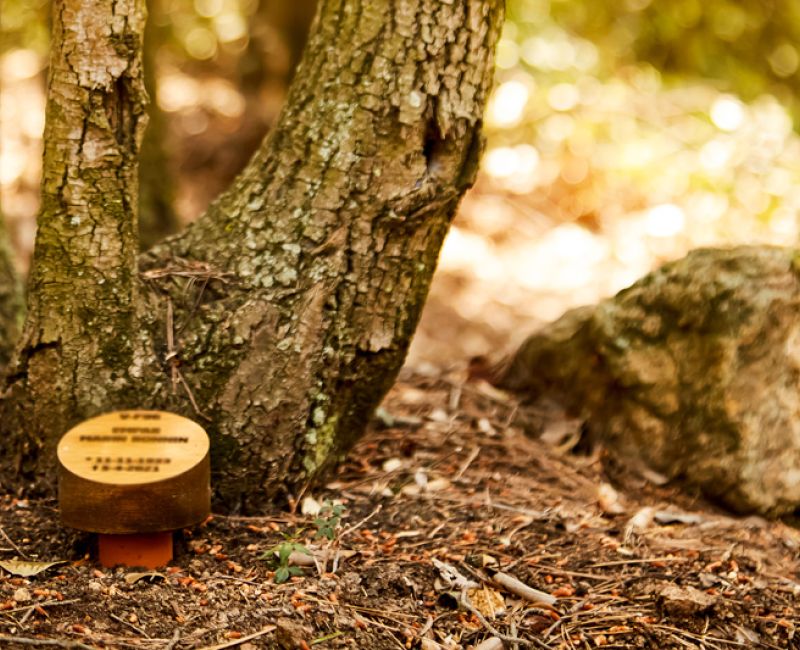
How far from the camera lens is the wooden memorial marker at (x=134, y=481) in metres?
2.24

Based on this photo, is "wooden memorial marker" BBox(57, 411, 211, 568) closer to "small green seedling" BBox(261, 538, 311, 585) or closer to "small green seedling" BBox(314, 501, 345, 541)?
"small green seedling" BBox(261, 538, 311, 585)

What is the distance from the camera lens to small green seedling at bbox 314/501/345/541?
2.52 metres

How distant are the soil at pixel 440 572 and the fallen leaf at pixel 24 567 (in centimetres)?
2

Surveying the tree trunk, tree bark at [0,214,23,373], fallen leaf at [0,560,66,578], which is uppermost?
the tree trunk

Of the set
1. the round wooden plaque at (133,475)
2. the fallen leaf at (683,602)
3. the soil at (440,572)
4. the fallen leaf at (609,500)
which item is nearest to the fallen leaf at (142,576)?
the soil at (440,572)

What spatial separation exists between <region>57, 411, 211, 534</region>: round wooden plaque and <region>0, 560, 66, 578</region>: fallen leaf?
130 millimetres

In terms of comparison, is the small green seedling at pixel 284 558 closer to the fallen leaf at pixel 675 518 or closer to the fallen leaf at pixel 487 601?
the fallen leaf at pixel 487 601

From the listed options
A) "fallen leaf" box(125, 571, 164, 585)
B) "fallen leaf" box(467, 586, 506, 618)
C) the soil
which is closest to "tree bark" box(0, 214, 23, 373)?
the soil

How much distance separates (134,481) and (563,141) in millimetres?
4655

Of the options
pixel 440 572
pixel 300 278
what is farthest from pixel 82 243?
pixel 440 572

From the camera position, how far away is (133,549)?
235 centimetres

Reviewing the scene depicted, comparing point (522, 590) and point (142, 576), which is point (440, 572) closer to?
point (522, 590)

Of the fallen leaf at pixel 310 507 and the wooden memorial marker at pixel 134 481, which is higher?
the wooden memorial marker at pixel 134 481

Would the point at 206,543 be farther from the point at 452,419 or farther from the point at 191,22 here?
the point at 191,22
